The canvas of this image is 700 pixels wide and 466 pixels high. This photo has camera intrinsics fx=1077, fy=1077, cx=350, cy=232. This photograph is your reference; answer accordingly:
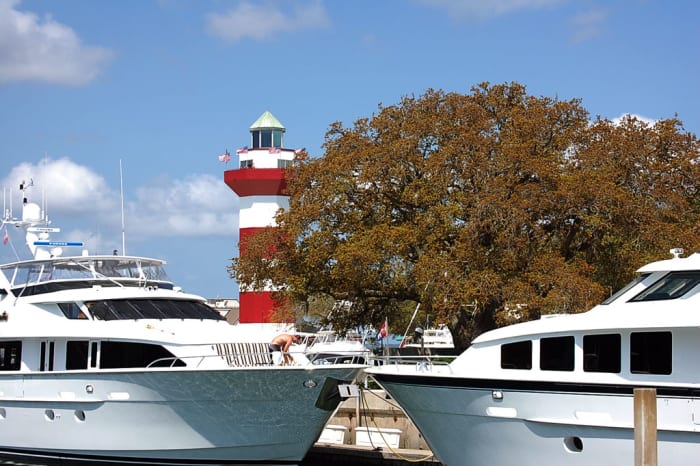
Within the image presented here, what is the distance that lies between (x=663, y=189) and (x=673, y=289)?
438 inches

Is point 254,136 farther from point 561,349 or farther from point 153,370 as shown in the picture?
point 561,349

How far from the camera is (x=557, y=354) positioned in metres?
17.6

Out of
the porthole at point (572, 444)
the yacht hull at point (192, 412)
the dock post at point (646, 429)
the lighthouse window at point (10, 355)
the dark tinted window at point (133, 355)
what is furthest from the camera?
the lighthouse window at point (10, 355)

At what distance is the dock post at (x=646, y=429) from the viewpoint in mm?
14328

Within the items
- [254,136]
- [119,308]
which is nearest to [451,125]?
[119,308]

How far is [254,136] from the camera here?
145 ft

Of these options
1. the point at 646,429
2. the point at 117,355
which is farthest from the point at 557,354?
the point at 117,355

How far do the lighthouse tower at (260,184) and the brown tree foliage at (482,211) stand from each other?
759 centimetres

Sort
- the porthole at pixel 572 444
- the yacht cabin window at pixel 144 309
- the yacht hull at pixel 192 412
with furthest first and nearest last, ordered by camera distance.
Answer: the yacht cabin window at pixel 144 309 → the yacht hull at pixel 192 412 → the porthole at pixel 572 444

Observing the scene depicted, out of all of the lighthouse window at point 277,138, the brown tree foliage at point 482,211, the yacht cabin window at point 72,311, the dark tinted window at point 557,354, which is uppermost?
the lighthouse window at point 277,138

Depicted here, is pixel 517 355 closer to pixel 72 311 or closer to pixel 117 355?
pixel 117 355

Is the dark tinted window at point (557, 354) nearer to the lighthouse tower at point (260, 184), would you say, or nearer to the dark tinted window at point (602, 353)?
the dark tinted window at point (602, 353)

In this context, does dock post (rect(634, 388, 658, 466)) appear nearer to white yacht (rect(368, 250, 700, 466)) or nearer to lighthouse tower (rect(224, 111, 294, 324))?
white yacht (rect(368, 250, 700, 466))

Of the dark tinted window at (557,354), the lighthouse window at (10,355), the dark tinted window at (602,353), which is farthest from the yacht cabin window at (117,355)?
the dark tinted window at (602,353)
